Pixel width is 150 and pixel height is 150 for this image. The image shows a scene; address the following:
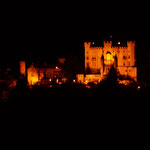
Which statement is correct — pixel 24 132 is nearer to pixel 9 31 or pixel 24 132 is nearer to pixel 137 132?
pixel 137 132

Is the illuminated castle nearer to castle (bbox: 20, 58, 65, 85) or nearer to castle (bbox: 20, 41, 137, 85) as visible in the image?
castle (bbox: 20, 41, 137, 85)

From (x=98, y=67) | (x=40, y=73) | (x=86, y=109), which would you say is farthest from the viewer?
(x=98, y=67)

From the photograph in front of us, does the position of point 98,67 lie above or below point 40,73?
above

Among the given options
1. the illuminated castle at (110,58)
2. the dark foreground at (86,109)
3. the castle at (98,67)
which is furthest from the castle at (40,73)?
the dark foreground at (86,109)

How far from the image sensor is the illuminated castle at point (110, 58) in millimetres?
34375

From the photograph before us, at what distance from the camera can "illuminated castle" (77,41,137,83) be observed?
34.4 metres

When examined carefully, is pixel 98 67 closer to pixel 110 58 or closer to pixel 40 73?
pixel 110 58

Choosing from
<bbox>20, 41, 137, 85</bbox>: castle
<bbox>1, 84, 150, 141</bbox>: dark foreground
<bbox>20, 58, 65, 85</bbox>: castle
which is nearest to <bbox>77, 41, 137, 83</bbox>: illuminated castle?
<bbox>20, 41, 137, 85</bbox>: castle

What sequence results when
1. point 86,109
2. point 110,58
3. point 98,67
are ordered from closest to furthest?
point 86,109 → point 110,58 → point 98,67

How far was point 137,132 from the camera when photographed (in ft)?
40.5

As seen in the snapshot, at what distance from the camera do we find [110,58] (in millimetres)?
35656

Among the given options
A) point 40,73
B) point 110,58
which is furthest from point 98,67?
point 40,73

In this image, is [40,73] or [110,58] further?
[110,58]

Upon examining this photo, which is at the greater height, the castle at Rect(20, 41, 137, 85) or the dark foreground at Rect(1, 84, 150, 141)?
the castle at Rect(20, 41, 137, 85)
